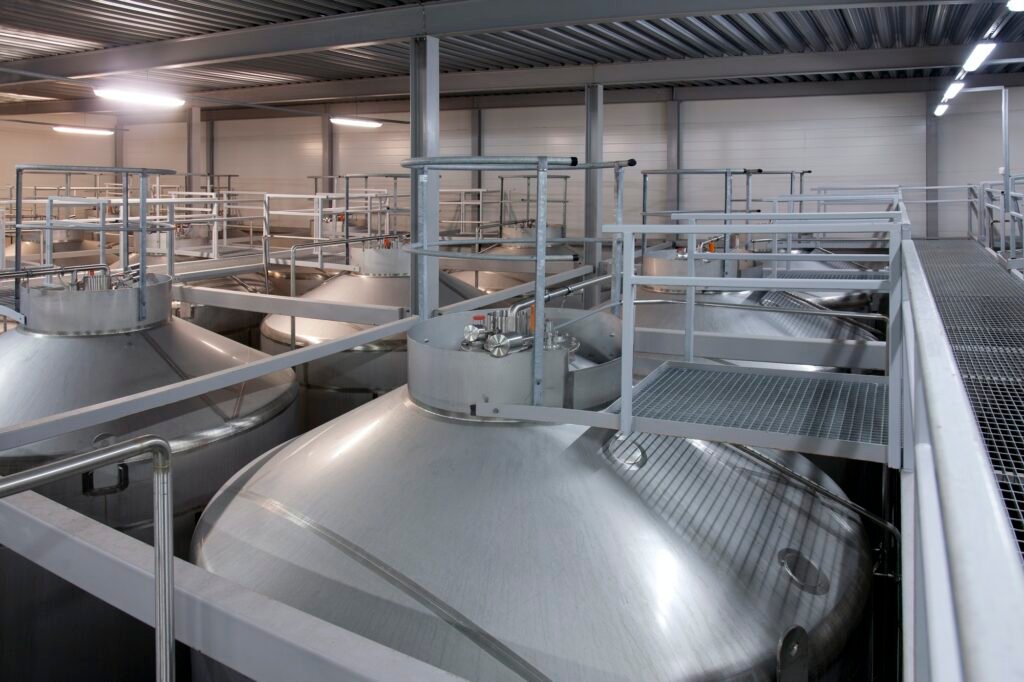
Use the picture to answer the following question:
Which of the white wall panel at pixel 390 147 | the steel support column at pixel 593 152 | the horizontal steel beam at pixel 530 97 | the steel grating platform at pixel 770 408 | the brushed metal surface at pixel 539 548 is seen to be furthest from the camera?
the white wall panel at pixel 390 147

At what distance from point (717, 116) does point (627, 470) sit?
11.7 m

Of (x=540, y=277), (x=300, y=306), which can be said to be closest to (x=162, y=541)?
(x=540, y=277)

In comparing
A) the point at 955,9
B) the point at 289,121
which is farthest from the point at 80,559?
the point at 289,121

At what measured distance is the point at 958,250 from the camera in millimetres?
8484

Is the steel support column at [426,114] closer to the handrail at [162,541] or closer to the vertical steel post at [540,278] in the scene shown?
the vertical steel post at [540,278]

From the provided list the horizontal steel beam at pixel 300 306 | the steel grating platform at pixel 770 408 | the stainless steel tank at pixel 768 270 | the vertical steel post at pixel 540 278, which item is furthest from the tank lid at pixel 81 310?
the stainless steel tank at pixel 768 270

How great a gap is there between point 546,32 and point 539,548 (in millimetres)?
6574

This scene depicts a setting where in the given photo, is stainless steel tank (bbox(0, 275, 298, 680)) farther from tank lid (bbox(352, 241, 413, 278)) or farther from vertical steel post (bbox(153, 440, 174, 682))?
tank lid (bbox(352, 241, 413, 278))

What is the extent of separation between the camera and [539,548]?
8.16 ft

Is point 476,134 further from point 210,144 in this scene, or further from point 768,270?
point 768,270

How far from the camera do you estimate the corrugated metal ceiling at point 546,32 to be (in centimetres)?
679

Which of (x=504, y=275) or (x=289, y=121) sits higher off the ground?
(x=289, y=121)

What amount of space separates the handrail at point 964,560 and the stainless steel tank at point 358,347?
536cm

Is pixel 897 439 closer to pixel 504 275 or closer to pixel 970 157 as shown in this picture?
pixel 504 275
